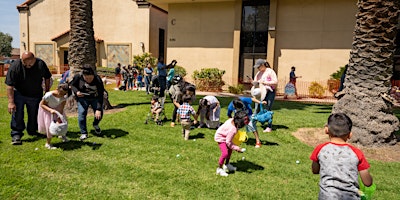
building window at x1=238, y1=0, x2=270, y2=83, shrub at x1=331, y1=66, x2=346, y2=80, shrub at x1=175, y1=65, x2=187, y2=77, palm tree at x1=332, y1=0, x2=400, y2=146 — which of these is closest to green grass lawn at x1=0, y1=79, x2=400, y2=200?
palm tree at x1=332, y1=0, x2=400, y2=146

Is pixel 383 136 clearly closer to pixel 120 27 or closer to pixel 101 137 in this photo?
pixel 101 137

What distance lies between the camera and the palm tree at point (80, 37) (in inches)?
380

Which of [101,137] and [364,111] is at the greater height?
[364,111]

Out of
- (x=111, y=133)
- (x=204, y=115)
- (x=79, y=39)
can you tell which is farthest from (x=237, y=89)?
(x=111, y=133)

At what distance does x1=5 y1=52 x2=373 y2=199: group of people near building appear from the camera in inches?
107

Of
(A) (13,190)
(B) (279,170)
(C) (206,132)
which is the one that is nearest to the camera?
(A) (13,190)

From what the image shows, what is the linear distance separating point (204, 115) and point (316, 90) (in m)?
11.7

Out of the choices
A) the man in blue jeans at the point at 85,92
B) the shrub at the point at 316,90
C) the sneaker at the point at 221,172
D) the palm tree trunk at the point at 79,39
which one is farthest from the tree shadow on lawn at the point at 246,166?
the shrub at the point at 316,90

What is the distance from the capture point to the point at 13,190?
4.03m

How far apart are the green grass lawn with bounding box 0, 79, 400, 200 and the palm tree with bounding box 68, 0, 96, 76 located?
312 centimetres

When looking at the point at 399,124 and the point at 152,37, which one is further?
the point at 152,37

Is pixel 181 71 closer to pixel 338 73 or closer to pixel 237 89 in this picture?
pixel 237 89

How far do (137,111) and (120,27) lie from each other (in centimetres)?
1922

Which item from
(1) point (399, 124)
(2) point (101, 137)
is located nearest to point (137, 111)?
(2) point (101, 137)
